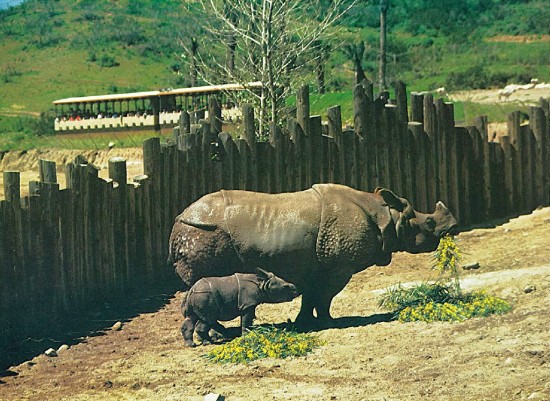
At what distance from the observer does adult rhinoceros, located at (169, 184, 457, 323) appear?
427 inches

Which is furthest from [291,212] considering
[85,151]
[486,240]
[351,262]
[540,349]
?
[85,151]

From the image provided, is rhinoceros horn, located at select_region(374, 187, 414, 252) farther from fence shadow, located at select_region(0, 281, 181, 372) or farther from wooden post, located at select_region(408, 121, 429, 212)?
wooden post, located at select_region(408, 121, 429, 212)

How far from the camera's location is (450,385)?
27.9 ft

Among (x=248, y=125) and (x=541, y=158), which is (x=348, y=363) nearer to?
(x=248, y=125)

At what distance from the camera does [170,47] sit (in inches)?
3041

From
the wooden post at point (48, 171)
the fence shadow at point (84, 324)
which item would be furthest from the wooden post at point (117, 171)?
the fence shadow at point (84, 324)

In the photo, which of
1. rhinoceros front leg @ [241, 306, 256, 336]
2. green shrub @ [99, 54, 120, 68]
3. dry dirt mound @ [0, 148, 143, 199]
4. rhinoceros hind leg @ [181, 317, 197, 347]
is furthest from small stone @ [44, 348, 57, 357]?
green shrub @ [99, 54, 120, 68]

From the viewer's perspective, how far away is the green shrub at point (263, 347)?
32.6 feet

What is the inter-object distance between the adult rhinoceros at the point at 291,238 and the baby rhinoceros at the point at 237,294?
34 cm

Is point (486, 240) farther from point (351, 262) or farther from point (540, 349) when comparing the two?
point (540, 349)

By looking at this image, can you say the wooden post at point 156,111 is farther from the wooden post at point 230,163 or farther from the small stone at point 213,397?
the small stone at point 213,397

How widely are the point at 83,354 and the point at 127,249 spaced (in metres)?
2.65

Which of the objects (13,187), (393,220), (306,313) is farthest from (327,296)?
(13,187)

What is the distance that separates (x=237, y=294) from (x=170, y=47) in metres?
68.0
